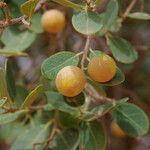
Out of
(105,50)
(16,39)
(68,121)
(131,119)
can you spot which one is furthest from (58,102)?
(105,50)

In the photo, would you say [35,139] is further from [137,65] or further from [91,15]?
[137,65]

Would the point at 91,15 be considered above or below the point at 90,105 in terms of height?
above

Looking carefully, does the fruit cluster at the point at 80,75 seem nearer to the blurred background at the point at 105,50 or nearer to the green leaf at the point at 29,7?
the green leaf at the point at 29,7

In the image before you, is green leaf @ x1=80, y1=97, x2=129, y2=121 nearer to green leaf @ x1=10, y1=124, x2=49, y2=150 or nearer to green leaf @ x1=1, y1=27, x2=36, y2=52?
green leaf @ x1=10, y1=124, x2=49, y2=150

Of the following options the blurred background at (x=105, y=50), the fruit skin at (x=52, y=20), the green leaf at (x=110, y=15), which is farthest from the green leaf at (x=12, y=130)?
the green leaf at (x=110, y=15)

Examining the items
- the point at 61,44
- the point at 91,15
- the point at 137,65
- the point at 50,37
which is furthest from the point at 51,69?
the point at 137,65

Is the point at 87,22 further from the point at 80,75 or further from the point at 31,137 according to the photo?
the point at 31,137
